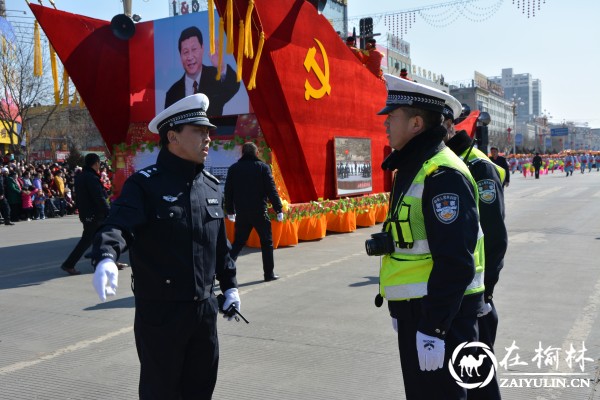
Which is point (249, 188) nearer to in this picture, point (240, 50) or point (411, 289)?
point (240, 50)

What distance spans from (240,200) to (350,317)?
2.89m

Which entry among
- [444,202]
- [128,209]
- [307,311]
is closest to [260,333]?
[307,311]

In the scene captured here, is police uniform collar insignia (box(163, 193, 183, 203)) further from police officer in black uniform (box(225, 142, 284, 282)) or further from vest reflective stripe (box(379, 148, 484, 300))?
police officer in black uniform (box(225, 142, 284, 282))

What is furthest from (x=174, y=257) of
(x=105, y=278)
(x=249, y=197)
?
(x=249, y=197)

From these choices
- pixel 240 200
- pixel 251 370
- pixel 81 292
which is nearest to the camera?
pixel 251 370

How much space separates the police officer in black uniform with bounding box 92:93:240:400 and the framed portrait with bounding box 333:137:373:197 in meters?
9.40

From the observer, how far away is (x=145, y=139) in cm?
1241

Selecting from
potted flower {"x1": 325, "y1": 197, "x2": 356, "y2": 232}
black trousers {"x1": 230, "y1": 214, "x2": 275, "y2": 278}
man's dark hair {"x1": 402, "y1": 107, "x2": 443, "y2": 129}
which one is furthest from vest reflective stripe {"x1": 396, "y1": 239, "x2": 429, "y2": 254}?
potted flower {"x1": 325, "y1": 197, "x2": 356, "y2": 232}

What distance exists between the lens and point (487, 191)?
3473 millimetres

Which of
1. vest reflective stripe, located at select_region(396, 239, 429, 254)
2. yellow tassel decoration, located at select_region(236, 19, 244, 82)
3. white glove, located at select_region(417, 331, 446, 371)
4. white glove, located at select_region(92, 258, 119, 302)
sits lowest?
white glove, located at select_region(417, 331, 446, 371)

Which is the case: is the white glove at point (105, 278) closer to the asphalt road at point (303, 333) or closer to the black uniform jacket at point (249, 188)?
the asphalt road at point (303, 333)

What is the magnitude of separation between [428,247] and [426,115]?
0.64 m

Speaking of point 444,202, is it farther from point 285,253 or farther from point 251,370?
point 285,253

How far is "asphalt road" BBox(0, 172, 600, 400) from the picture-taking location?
4137 millimetres
